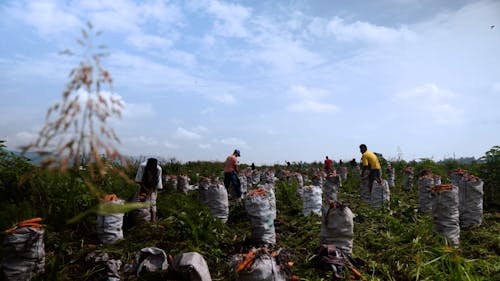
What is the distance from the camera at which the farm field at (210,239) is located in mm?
4383

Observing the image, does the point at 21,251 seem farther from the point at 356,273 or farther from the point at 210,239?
the point at 356,273

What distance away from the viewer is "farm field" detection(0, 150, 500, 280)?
438 cm

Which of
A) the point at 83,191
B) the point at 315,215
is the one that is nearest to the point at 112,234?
the point at 83,191

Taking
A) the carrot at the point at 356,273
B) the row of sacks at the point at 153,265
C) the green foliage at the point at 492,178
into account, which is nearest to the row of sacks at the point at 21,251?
the row of sacks at the point at 153,265

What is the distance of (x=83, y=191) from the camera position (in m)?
6.20

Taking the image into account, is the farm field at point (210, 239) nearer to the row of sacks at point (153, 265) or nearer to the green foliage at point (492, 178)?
the row of sacks at point (153, 265)

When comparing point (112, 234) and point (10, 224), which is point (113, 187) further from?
point (10, 224)

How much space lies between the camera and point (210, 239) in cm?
525

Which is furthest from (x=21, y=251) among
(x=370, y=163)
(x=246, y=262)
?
(x=370, y=163)

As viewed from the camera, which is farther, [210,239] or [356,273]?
[210,239]

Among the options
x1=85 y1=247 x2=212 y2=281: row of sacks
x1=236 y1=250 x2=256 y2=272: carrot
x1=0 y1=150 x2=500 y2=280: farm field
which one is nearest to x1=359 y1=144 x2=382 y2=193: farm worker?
x1=0 y1=150 x2=500 y2=280: farm field

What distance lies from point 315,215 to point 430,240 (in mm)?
2469

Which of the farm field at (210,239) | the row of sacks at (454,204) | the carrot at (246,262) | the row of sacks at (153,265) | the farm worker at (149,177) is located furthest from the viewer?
the farm worker at (149,177)

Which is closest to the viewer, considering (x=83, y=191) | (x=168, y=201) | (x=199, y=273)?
(x=199, y=273)
